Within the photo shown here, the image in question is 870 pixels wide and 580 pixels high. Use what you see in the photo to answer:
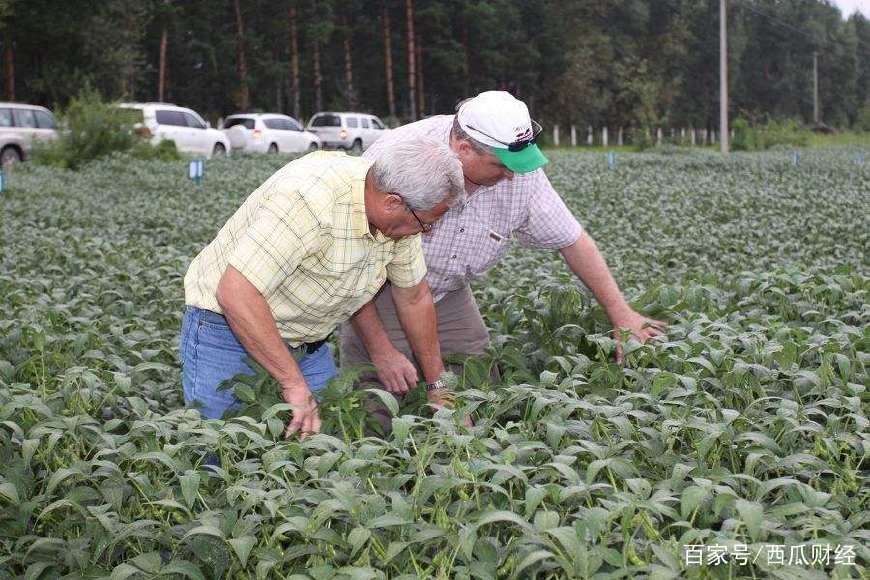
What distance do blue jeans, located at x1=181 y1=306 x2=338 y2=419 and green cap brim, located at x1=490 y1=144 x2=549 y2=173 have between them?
3.73 feet

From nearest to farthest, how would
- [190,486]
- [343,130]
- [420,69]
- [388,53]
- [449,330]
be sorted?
1. [190,486]
2. [449,330]
3. [343,130]
4. [388,53]
5. [420,69]

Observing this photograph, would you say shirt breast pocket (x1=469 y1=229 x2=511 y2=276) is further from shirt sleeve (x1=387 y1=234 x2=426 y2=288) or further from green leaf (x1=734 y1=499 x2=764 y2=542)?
green leaf (x1=734 y1=499 x2=764 y2=542)

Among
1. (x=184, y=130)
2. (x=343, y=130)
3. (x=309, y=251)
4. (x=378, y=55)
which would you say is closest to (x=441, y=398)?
(x=309, y=251)

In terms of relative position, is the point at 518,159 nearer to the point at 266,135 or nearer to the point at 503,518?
the point at 503,518

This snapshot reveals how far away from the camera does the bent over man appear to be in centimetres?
393

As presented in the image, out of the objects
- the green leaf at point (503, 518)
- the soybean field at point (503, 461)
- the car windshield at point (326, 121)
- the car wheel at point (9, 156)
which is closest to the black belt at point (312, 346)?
the soybean field at point (503, 461)

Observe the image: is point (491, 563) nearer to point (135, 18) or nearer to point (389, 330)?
point (389, 330)

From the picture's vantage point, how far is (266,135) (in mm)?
36344

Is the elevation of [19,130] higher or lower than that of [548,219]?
higher

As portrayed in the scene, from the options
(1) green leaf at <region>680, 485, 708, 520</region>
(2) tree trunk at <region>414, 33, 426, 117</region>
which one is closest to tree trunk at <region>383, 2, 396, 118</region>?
(2) tree trunk at <region>414, 33, 426, 117</region>

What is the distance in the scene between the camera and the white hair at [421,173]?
3834 millimetres

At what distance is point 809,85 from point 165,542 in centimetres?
10576

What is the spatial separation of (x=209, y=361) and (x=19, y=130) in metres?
24.4

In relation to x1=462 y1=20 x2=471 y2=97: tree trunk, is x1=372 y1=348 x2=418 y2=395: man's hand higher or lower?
lower
